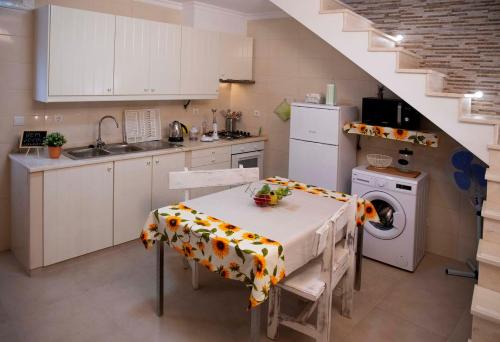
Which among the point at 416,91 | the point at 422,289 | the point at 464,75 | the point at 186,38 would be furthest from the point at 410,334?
the point at 186,38

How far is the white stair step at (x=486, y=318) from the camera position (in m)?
2.27

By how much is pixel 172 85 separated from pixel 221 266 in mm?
2670

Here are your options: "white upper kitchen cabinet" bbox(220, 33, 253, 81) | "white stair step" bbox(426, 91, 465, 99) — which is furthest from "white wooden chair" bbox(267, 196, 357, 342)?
"white upper kitchen cabinet" bbox(220, 33, 253, 81)

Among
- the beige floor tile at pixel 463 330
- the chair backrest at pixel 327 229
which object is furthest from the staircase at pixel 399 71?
A: the chair backrest at pixel 327 229

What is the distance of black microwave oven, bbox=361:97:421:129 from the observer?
380cm

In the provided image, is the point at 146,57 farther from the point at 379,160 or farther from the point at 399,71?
the point at 379,160

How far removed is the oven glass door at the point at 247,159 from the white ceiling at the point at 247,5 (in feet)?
5.63

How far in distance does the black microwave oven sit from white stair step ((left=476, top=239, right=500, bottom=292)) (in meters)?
1.58

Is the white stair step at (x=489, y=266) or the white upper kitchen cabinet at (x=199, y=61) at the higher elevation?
the white upper kitchen cabinet at (x=199, y=61)

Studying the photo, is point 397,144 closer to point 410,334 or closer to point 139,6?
point 410,334

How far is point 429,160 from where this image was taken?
4059 millimetres

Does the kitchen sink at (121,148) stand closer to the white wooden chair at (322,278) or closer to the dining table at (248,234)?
the dining table at (248,234)

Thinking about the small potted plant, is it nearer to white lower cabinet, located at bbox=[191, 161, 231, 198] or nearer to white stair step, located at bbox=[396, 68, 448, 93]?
white lower cabinet, located at bbox=[191, 161, 231, 198]

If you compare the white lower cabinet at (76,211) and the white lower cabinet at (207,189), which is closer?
the white lower cabinet at (76,211)
